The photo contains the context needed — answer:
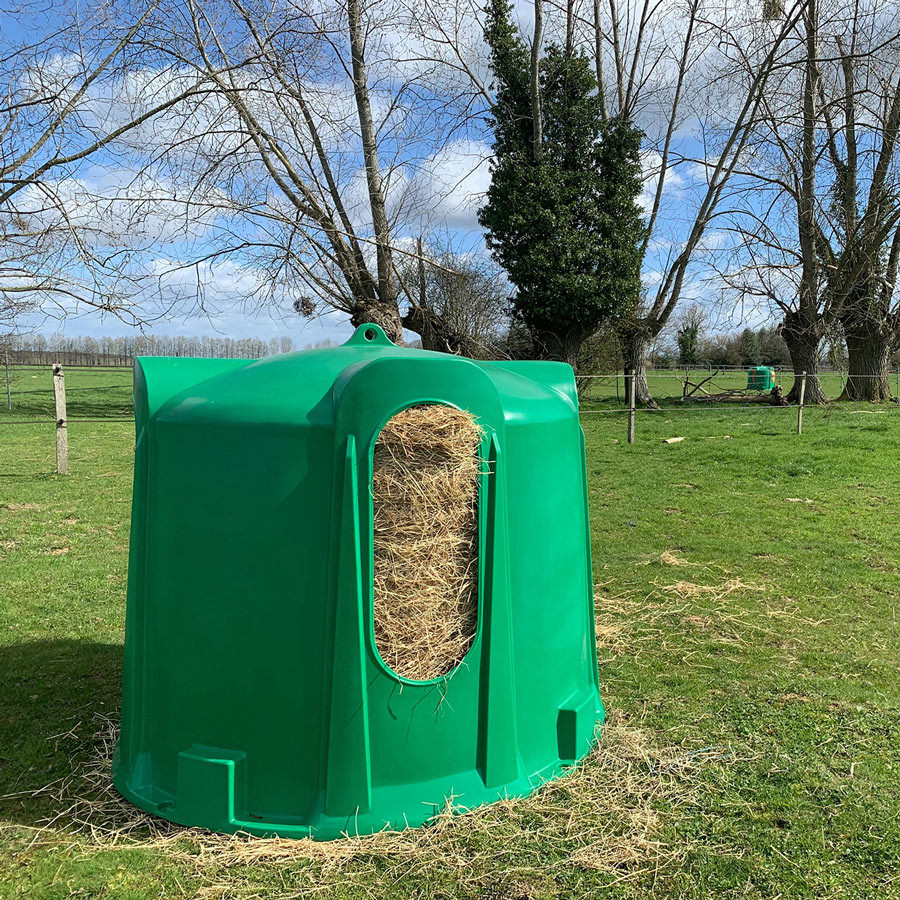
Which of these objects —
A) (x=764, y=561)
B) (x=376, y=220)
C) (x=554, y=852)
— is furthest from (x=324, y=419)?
(x=376, y=220)

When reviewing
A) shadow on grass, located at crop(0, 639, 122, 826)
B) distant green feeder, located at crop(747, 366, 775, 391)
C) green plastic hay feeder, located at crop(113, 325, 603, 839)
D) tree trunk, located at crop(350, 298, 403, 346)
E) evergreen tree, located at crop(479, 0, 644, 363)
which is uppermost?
evergreen tree, located at crop(479, 0, 644, 363)

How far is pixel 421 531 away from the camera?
3078 mm

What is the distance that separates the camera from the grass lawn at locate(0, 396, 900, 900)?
2879 millimetres

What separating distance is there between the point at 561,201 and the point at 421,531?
2037 centimetres

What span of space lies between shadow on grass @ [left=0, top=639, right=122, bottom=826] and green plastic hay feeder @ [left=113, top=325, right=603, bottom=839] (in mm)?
446

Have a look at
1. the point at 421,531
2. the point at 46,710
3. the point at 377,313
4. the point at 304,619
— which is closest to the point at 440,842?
the point at 304,619

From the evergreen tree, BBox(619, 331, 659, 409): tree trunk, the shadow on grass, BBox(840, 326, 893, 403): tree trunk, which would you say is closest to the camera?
the shadow on grass

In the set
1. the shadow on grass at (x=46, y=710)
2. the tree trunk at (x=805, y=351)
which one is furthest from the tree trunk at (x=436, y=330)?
the shadow on grass at (x=46, y=710)

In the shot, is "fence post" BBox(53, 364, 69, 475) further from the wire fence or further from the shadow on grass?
the shadow on grass

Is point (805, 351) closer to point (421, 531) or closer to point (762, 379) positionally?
point (762, 379)

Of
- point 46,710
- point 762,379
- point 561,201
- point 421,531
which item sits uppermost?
point 561,201

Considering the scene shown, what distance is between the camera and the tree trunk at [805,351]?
81.0 feet

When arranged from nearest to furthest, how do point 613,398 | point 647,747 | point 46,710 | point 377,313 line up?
point 647,747
point 46,710
point 377,313
point 613,398

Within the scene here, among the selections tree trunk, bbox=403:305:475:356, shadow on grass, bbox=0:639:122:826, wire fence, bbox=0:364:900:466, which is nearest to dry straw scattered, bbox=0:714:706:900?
shadow on grass, bbox=0:639:122:826
